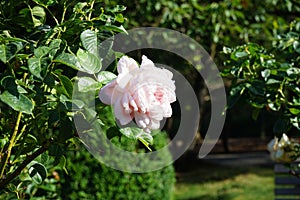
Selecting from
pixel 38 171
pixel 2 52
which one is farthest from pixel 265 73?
pixel 2 52

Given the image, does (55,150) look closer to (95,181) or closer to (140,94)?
(140,94)

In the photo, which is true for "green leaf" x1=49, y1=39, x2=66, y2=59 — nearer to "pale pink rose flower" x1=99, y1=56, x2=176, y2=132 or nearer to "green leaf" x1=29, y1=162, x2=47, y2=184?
"pale pink rose flower" x1=99, y1=56, x2=176, y2=132

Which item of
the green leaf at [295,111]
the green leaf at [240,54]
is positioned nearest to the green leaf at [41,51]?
the green leaf at [240,54]

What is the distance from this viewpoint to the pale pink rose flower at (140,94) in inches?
40.3

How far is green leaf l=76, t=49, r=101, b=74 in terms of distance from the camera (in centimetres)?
110

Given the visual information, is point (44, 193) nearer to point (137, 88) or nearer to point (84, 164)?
point (84, 164)

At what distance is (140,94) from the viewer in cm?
102

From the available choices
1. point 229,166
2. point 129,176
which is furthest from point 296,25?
point 229,166

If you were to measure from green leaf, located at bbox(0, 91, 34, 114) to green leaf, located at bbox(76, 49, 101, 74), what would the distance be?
0.15 meters

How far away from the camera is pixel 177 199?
21.8 feet

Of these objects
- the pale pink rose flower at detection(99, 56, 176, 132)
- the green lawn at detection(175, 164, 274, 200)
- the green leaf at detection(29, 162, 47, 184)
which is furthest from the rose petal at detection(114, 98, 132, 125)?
the green lawn at detection(175, 164, 274, 200)

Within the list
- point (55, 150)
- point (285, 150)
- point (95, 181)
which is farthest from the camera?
point (95, 181)

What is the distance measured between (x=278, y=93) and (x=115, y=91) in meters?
1.06

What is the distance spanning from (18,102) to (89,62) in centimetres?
18
